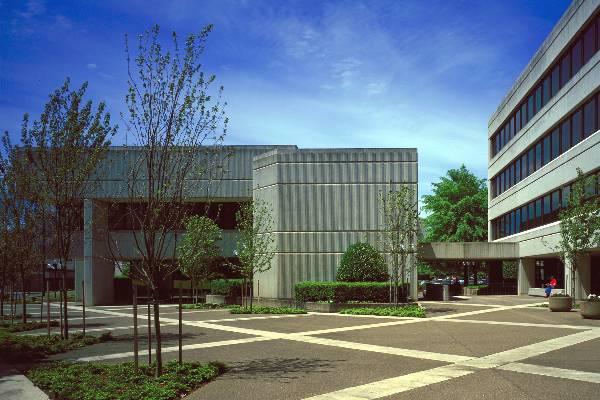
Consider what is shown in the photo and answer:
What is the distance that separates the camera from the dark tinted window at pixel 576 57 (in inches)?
1254

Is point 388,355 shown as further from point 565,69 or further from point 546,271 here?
point 546,271

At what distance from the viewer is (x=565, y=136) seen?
113 feet

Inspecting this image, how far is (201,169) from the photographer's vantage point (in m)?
11.1

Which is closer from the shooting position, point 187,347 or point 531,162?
point 187,347

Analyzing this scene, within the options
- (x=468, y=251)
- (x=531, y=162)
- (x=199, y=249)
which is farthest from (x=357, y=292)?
(x=531, y=162)

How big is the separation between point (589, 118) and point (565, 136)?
425 cm

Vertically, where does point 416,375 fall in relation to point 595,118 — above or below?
below

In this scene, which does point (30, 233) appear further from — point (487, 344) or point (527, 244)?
point (527, 244)

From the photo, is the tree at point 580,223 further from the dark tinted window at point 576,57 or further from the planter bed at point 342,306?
the dark tinted window at point 576,57

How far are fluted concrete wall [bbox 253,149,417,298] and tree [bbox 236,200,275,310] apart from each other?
1.76 feet

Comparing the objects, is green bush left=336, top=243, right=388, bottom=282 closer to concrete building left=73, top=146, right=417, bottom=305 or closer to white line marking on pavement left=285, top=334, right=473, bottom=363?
concrete building left=73, top=146, right=417, bottom=305

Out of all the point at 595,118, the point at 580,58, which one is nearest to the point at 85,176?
the point at 595,118

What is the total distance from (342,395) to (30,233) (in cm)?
1721

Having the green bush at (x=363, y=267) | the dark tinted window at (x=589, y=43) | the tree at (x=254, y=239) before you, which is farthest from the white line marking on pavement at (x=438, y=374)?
the dark tinted window at (x=589, y=43)
